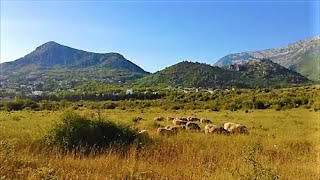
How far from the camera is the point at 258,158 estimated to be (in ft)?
34.3

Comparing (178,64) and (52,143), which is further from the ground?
(178,64)

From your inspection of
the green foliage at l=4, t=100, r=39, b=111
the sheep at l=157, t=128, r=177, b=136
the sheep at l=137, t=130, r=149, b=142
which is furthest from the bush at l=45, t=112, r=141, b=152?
the green foliage at l=4, t=100, r=39, b=111

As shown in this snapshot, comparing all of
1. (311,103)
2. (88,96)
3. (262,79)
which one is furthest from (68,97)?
(262,79)

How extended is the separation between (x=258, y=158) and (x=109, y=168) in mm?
4362

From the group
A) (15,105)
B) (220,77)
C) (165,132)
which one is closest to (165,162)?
(165,132)

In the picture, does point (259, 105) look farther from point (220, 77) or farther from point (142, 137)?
point (220, 77)

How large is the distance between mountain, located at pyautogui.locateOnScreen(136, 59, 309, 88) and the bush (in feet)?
437

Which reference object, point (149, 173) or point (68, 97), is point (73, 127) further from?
point (68, 97)

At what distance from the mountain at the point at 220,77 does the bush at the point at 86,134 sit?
5243 inches

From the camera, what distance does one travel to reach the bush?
37.6ft

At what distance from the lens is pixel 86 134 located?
39.9 feet

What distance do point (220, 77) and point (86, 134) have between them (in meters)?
150

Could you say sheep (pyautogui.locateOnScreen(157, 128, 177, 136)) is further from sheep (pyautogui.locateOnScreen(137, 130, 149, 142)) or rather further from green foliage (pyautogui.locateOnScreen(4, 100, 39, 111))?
green foliage (pyautogui.locateOnScreen(4, 100, 39, 111))

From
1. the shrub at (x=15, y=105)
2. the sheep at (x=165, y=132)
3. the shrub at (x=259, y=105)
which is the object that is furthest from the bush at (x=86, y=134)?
the shrub at (x=15, y=105)
